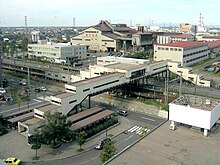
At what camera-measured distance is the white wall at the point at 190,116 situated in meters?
14.9

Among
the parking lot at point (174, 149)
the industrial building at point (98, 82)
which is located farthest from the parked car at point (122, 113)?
the parking lot at point (174, 149)

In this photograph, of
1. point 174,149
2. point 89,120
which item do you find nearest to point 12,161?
point 89,120

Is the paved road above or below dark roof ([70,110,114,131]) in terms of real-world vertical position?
below

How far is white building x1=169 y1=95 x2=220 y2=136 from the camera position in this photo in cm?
1491

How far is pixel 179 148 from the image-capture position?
13.6 m

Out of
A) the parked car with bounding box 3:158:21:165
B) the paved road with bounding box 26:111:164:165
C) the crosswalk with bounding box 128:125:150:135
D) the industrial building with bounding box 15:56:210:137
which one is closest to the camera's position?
the parked car with bounding box 3:158:21:165

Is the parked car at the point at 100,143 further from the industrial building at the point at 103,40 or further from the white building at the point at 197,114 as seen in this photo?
the industrial building at the point at 103,40

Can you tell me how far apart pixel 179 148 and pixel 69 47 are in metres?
46.9

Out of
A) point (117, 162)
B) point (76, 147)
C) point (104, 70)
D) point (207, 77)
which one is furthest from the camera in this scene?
point (207, 77)

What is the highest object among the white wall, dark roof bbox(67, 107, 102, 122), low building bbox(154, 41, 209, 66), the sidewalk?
low building bbox(154, 41, 209, 66)

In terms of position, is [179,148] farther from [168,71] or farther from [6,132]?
[168,71]

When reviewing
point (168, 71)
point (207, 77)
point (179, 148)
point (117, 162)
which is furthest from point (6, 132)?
point (207, 77)

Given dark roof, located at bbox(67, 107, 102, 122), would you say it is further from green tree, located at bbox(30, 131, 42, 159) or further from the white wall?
the white wall

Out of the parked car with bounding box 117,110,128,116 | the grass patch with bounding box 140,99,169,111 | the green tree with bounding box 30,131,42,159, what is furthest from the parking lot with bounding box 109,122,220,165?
the grass patch with bounding box 140,99,169,111
